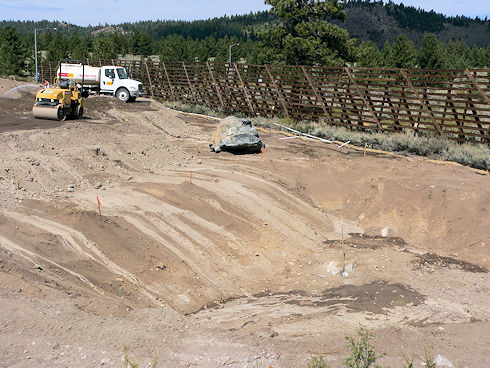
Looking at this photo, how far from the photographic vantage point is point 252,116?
2198 cm

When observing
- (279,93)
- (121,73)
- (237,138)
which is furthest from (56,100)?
(121,73)

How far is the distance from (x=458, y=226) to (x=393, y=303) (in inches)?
153

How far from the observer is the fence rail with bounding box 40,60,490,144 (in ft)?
47.9

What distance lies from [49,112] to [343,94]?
10461 millimetres

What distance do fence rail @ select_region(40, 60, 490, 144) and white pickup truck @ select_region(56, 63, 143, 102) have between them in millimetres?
2877

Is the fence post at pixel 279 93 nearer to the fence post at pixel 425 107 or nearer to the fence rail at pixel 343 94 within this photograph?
the fence rail at pixel 343 94

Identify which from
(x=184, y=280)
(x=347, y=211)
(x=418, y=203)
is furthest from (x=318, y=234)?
(x=184, y=280)

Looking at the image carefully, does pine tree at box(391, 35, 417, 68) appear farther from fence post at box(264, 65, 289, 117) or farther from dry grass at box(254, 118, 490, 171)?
dry grass at box(254, 118, 490, 171)

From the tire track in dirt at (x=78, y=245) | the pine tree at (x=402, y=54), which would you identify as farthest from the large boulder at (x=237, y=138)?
the pine tree at (x=402, y=54)

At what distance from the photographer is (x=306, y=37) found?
27.4 m

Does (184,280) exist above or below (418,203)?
below

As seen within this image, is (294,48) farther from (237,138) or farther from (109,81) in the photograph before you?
(237,138)

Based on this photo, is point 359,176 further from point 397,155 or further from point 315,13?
point 315,13

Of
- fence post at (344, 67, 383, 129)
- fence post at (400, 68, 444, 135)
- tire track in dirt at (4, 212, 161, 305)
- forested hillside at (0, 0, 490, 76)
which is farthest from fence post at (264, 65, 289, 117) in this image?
tire track in dirt at (4, 212, 161, 305)
